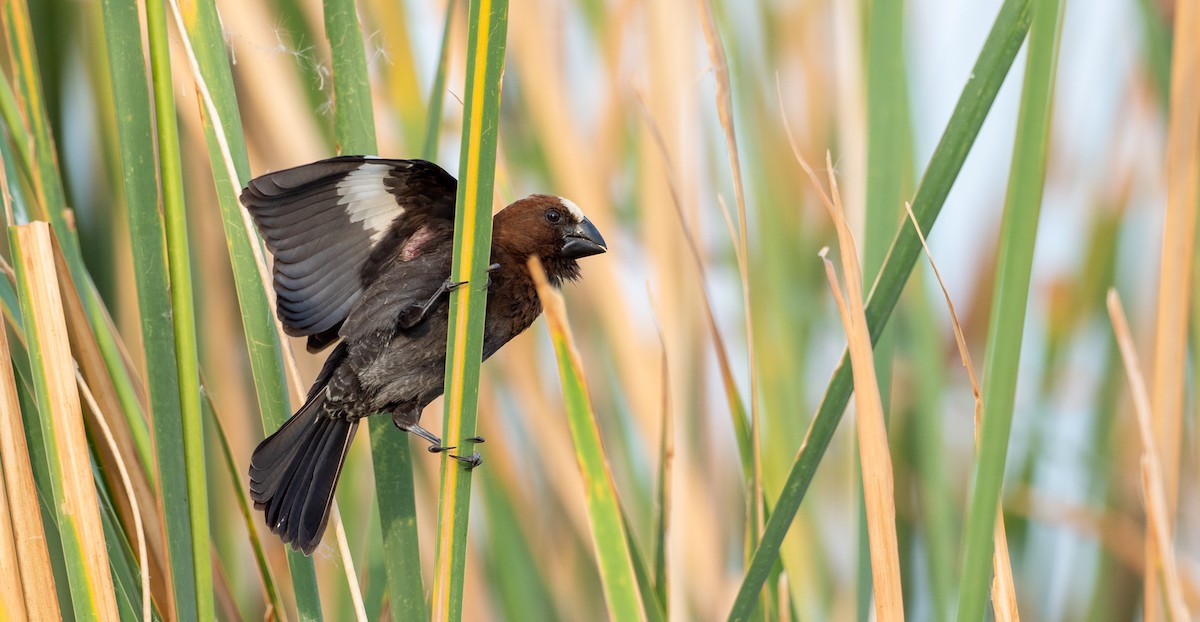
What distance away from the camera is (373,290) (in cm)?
137

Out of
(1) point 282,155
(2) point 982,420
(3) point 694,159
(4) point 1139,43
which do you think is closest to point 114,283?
(1) point 282,155

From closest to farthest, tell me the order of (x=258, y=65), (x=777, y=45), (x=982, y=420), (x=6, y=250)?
(x=982, y=420)
(x=6, y=250)
(x=258, y=65)
(x=777, y=45)

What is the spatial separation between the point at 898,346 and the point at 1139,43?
730mm

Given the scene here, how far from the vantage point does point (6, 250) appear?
1.35 m

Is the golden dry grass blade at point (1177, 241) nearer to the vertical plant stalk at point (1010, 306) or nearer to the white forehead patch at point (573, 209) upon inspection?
the vertical plant stalk at point (1010, 306)

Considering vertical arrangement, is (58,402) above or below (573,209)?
below

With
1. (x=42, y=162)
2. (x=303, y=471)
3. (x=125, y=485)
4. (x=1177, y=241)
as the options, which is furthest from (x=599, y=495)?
(x=1177, y=241)

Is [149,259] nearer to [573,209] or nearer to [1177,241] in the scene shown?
[573,209]

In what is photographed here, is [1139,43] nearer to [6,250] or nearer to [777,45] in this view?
[777,45]

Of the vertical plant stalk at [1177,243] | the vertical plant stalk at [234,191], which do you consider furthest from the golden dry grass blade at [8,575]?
the vertical plant stalk at [1177,243]

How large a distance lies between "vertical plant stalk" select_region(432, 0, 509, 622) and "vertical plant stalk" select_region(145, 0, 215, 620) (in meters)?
0.22

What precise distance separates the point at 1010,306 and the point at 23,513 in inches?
35.3

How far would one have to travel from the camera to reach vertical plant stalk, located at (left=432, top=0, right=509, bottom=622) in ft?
2.72

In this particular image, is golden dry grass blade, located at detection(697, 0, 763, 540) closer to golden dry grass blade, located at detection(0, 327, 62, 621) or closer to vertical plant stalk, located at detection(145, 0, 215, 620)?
vertical plant stalk, located at detection(145, 0, 215, 620)
